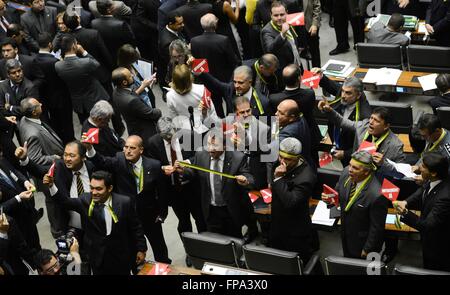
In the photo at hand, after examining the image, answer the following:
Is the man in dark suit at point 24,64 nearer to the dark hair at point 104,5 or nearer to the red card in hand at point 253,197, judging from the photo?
the dark hair at point 104,5

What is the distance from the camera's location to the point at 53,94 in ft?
30.3

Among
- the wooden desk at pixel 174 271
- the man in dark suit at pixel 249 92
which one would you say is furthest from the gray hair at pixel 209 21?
the wooden desk at pixel 174 271

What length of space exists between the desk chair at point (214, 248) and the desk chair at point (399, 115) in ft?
9.38

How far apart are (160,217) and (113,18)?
357 centimetres

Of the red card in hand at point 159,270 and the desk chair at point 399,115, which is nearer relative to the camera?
the red card in hand at point 159,270

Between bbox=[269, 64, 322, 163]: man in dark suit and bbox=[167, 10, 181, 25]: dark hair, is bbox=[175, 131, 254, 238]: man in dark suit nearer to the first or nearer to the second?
bbox=[269, 64, 322, 163]: man in dark suit

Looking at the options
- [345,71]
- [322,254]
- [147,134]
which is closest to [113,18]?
[147,134]

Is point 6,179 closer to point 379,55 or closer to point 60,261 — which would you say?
point 60,261

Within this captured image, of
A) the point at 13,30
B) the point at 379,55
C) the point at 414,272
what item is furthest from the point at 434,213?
the point at 13,30

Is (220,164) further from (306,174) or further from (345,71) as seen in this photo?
(345,71)

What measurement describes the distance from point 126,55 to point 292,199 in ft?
9.88

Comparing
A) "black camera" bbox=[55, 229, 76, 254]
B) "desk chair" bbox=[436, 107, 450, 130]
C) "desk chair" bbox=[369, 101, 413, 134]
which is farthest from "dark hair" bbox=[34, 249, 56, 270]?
"desk chair" bbox=[436, 107, 450, 130]

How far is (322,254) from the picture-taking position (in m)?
7.56

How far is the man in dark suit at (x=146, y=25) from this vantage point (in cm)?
1029
